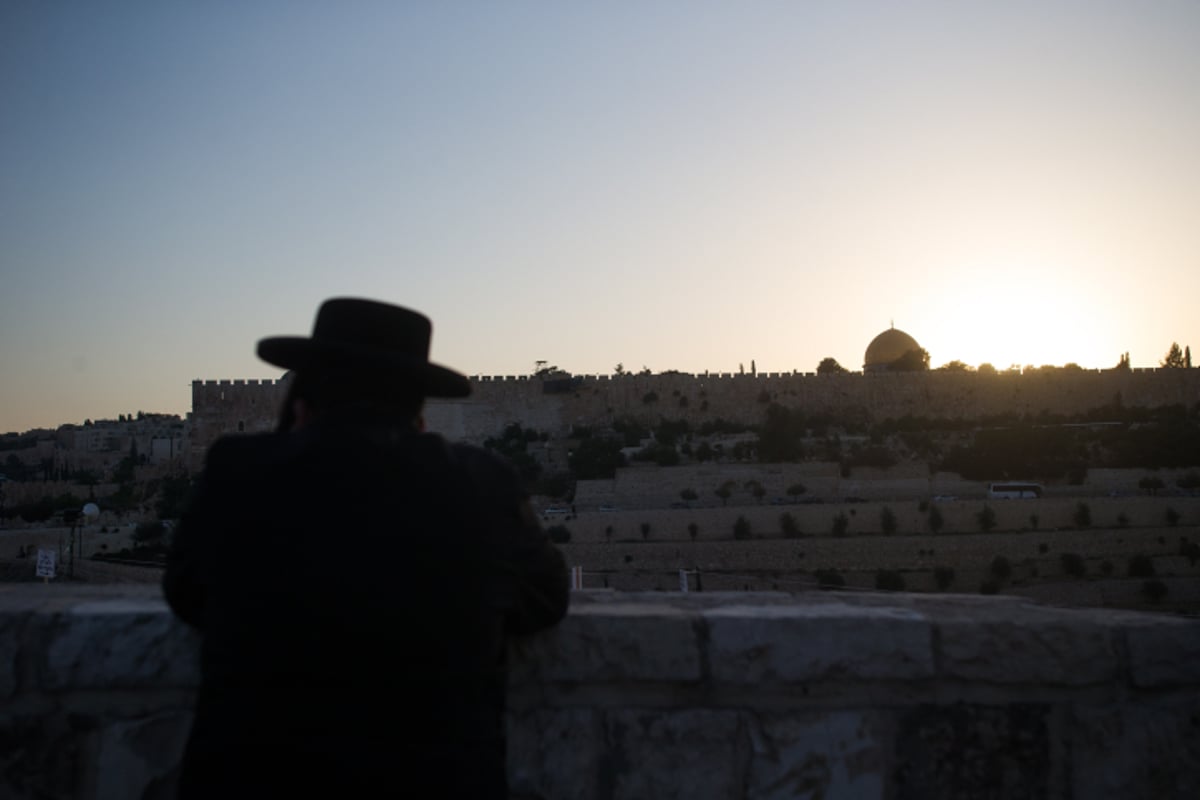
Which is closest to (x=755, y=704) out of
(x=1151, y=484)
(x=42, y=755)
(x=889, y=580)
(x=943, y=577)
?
(x=42, y=755)

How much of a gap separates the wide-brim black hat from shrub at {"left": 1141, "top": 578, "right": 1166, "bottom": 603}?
18.2m

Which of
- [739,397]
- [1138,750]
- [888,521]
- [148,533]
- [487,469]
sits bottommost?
[148,533]

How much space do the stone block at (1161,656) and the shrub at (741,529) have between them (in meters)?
17.3

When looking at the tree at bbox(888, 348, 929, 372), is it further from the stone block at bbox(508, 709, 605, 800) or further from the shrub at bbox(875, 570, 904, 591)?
the stone block at bbox(508, 709, 605, 800)

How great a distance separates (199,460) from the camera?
3266cm

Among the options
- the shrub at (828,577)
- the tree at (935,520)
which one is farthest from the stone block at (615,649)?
the tree at (935,520)

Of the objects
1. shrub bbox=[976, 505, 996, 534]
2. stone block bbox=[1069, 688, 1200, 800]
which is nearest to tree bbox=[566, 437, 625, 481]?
shrub bbox=[976, 505, 996, 534]

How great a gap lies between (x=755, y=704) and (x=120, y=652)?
107 centimetres

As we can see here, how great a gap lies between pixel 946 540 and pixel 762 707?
17808 millimetres

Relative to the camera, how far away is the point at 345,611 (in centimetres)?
114

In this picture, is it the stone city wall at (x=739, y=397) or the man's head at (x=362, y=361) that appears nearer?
the man's head at (x=362, y=361)

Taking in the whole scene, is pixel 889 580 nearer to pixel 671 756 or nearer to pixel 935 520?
pixel 935 520

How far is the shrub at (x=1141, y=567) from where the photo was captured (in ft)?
56.2

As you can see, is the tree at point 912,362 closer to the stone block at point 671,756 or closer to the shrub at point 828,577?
the shrub at point 828,577
